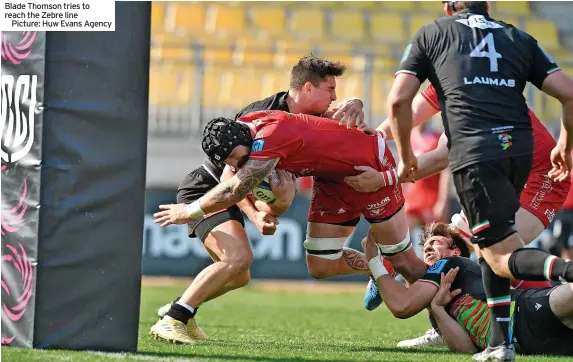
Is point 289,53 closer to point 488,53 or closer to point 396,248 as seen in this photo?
point 396,248

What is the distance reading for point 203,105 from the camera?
1622 cm

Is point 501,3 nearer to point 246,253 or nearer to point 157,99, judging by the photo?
point 157,99

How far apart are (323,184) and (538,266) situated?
2016 millimetres

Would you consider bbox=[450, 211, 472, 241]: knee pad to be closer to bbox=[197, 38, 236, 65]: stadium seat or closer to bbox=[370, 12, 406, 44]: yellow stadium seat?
bbox=[197, 38, 236, 65]: stadium seat

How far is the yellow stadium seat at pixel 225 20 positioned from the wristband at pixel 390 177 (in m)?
12.3

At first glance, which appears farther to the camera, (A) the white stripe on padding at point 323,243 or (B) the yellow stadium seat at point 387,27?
(B) the yellow stadium seat at point 387,27

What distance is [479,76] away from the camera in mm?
5395

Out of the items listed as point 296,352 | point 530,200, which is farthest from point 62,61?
point 530,200

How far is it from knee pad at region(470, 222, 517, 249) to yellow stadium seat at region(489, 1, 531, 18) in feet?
45.5

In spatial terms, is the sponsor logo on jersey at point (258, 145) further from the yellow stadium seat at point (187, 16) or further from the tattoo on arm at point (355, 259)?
the yellow stadium seat at point (187, 16)

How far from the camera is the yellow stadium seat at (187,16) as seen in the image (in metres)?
18.8

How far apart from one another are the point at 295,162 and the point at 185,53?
427 inches

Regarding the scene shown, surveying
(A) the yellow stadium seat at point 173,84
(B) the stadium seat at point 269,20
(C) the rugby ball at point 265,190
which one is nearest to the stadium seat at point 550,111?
(B) the stadium seat at point 269,20

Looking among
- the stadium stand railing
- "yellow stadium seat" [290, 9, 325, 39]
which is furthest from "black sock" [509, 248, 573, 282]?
"yellow stadium seat" [290, 9, 325, 39]
